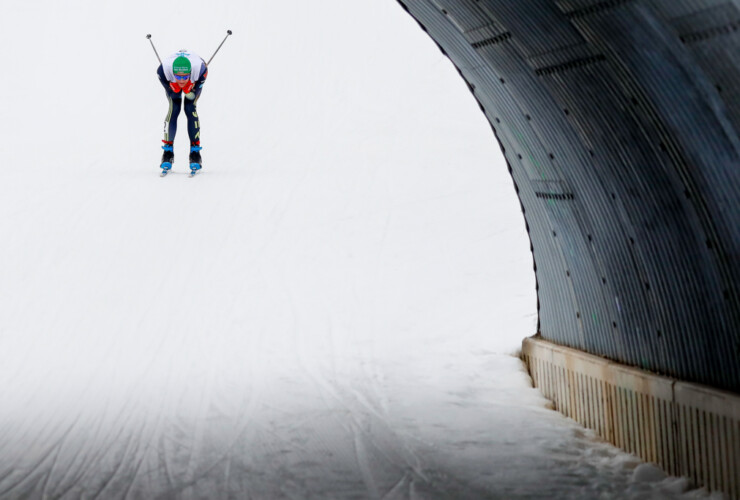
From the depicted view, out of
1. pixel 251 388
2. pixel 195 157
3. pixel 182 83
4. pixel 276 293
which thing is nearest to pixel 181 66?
pixel 182 83

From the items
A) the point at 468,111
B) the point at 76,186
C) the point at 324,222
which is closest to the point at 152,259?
the point at 324,222

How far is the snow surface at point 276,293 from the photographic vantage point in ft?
22.2

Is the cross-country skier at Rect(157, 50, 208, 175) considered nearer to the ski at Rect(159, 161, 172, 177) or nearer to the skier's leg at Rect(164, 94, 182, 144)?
the skier's leg at Rect(164, 94, 182, 144)

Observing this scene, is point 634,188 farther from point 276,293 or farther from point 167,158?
point 167,158

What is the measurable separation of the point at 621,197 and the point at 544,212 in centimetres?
164

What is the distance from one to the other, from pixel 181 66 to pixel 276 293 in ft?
18.3

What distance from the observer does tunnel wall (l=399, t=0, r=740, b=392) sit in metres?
5.01

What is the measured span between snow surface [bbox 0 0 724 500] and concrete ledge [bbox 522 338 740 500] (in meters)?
0.14

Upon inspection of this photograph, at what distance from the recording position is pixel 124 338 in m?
10.9

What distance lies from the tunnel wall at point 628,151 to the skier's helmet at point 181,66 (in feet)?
30.5

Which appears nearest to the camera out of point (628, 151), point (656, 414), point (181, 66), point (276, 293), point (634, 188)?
point (628, 151)

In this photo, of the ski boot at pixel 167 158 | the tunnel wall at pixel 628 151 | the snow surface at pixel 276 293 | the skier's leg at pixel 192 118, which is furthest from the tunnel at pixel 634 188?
the ski boot at pixel 167 158

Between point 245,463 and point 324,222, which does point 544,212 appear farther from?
point 324,222

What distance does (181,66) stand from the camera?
16.6 meters
